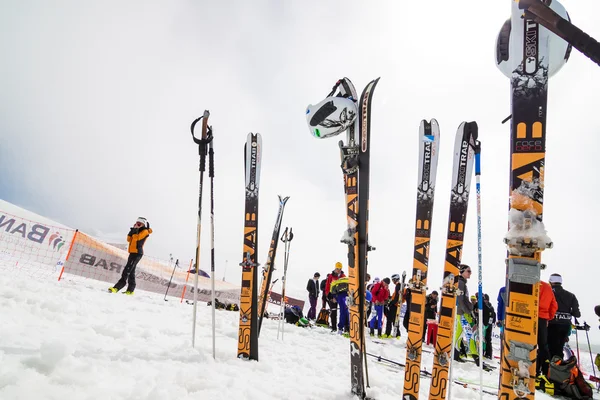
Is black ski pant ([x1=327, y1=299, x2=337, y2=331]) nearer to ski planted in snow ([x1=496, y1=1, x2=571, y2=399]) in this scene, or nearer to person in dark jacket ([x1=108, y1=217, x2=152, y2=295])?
person in dark jacket ([x1=108, y1=217, x2=152, y2=295])

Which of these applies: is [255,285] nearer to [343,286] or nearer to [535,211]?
[535,211]

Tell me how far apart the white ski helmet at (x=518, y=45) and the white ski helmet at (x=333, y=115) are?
1.40 m

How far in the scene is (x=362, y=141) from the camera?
321cm

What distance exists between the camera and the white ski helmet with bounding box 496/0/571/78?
1981 millimetres

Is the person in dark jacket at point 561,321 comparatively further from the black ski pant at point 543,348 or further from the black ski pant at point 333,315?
the black ski pant at point 333,315

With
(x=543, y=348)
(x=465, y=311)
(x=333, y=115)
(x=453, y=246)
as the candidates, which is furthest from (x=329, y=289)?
(x=333, y=115)

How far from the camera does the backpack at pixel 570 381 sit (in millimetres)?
4762

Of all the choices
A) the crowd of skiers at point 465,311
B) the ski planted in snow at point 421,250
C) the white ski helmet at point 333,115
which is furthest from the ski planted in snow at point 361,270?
the crowd of skiers at point 465,311

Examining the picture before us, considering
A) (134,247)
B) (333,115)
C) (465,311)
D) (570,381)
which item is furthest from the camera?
(134,247)

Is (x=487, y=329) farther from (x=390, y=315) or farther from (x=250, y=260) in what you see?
(x=250, y=260)

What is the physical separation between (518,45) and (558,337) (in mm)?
6310

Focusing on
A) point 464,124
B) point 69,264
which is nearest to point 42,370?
point 464,124

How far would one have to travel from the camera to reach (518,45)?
207 cm

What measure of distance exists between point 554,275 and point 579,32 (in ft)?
22.8
